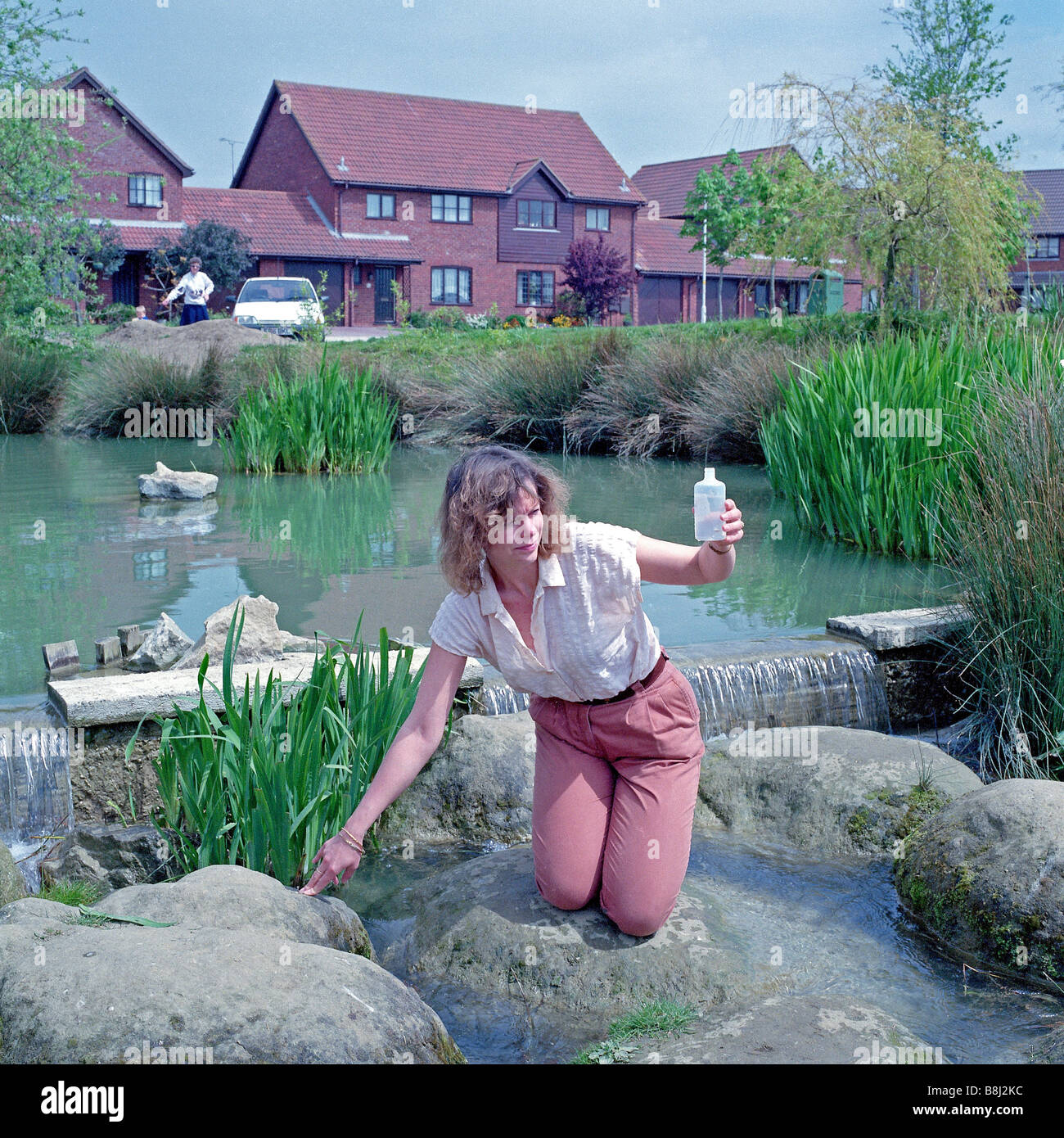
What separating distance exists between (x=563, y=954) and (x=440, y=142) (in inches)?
1771

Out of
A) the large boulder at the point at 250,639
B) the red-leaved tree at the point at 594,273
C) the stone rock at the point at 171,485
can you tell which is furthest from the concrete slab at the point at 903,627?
the red-leaved tree at the point at 594,273

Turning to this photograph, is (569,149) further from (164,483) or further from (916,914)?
(916,914)

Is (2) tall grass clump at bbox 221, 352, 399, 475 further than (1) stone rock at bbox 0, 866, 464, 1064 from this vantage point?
Yes

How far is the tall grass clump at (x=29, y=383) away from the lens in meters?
19.0

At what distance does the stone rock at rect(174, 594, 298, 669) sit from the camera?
5.18 m

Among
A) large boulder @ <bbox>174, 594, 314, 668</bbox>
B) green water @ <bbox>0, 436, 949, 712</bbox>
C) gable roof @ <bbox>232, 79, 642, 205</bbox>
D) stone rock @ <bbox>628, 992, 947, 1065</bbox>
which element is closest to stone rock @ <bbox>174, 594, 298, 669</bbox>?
large boulder @ <bbox>174, 594, 314, 668</bbox>

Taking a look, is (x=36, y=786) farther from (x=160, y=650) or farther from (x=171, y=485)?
(x=171, y=485)

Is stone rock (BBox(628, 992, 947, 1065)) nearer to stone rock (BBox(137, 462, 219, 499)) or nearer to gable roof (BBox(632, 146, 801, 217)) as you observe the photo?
stone rock (BBox(137, 462, 219, 499))

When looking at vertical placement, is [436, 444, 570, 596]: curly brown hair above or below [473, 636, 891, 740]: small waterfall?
above

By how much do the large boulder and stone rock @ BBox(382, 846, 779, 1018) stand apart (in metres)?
1.77

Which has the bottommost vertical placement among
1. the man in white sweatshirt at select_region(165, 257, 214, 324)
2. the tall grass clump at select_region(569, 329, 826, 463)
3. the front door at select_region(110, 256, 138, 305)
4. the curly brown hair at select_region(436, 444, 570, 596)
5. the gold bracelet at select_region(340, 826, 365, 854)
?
the gold bracelet at select_region(340, 826, 365, 854)

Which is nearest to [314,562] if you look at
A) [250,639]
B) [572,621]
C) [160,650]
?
[160,650]

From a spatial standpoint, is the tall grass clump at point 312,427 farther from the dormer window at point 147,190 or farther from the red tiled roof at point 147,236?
the dormer window at point 147,190

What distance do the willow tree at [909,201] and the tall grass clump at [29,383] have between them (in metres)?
11.8
